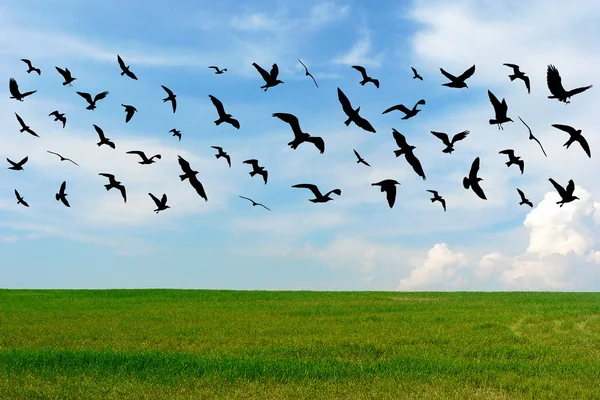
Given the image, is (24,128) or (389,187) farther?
(24,128)

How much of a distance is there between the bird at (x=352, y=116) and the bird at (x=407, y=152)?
0.42 metres

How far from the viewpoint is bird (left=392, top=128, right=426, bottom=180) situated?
6496 mm

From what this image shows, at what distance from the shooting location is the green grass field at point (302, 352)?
1141 centimetres

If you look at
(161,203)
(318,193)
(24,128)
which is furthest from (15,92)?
(318,193)

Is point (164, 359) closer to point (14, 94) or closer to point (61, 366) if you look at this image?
point (61, 366)

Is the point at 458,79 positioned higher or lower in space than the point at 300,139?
higher

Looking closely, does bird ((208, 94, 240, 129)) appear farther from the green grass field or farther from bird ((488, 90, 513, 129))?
the green grass field

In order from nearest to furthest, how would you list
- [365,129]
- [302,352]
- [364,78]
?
1. [365,129]
2. [364,78]
3. [302,352]

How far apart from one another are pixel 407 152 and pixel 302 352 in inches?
390

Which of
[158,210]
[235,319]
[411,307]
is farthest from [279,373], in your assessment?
[411,307]

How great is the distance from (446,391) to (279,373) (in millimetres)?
3354

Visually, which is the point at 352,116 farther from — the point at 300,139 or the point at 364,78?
the point at 364,78

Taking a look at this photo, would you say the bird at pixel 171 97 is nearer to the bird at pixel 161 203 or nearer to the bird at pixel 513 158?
the bird at pixel 161 203

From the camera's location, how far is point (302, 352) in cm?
1545
